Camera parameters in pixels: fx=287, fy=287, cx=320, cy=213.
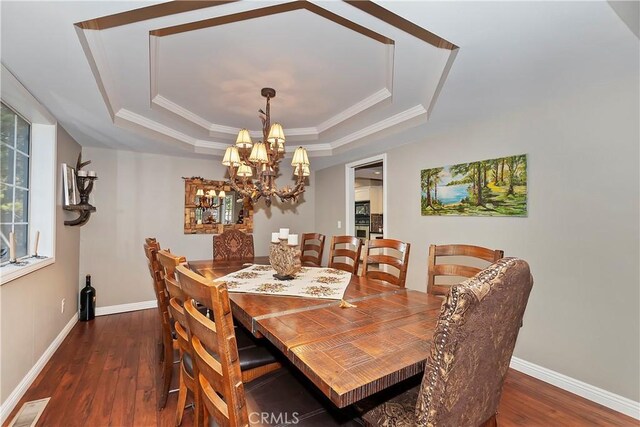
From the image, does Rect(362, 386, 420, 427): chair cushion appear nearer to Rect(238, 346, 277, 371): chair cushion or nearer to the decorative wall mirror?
Rect(238, 346, 277, 371): chair cushion

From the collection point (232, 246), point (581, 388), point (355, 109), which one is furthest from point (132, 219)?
point (581, 388)

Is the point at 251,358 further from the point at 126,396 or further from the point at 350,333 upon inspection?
the point at 126,396

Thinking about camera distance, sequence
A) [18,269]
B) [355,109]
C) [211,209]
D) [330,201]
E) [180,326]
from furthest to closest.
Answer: [330,201]
[211,209]
[355,109]
[18,269]
[180,326]

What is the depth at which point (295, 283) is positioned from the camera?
A: 1975mm

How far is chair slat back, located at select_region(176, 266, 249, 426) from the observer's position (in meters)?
0.85

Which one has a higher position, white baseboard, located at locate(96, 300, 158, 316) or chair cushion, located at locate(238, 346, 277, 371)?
chair cushion, located at locate(238, 346, 277, 371)

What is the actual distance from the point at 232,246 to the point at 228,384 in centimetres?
267

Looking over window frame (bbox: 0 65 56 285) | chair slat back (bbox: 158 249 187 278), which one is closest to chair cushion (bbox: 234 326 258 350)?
chair slat back (bbox: 158 249 187 278)

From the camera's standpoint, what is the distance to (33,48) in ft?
5.05

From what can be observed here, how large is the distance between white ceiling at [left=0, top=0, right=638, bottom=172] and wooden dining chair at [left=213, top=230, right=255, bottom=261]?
136 centimetres

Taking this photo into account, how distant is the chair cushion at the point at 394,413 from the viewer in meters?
1.08

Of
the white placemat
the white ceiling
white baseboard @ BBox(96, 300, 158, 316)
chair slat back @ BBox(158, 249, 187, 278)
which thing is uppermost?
the white ceiling

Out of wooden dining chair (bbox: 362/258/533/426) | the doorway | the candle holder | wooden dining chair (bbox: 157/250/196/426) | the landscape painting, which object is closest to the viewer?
wooden dining chair (bbox: 362/258/533/426)

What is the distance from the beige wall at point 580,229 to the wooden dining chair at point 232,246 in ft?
8.34
